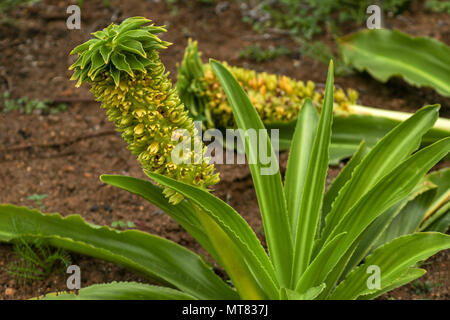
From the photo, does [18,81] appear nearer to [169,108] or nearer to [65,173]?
[65,173]

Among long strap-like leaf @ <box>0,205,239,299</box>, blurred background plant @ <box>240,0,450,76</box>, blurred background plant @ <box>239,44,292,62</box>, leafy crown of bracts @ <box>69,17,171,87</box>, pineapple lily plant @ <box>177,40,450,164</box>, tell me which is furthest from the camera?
blurred background plant @ <box>240,0,450,76</box>

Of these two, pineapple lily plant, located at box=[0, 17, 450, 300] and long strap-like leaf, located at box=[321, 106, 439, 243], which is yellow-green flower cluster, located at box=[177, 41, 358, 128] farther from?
long strap-like leaf, located at box=[321, 106, 439, 243]

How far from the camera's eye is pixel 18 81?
3445 mm

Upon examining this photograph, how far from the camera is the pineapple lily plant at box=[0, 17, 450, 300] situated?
159cm

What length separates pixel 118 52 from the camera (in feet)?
4.97

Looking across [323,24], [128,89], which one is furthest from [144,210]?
[323,24]

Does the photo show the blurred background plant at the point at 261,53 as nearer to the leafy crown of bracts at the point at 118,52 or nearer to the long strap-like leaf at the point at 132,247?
the long strap-like leaf at the point at 132,247

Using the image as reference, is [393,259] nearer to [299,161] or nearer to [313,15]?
[299,161]

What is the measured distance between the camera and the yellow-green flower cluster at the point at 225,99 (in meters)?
2.82

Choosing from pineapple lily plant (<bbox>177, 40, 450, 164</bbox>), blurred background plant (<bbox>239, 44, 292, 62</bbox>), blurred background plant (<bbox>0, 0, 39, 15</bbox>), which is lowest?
pineapple lily plant (<bbox>177, 40, 450, 164</bbox>)

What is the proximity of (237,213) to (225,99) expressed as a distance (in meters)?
1.22

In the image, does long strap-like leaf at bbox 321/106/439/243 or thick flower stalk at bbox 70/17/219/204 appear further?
long strap-like leaf at bbox 321/106/439/243

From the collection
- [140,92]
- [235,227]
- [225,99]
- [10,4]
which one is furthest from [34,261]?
[10,4]

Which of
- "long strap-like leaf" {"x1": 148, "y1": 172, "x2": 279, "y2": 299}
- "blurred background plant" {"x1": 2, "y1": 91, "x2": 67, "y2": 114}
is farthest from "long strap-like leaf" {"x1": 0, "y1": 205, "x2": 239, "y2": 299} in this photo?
"blurred background plant" {"x1": 2, "y1": 91, "x2": 67, "y2": 114}
